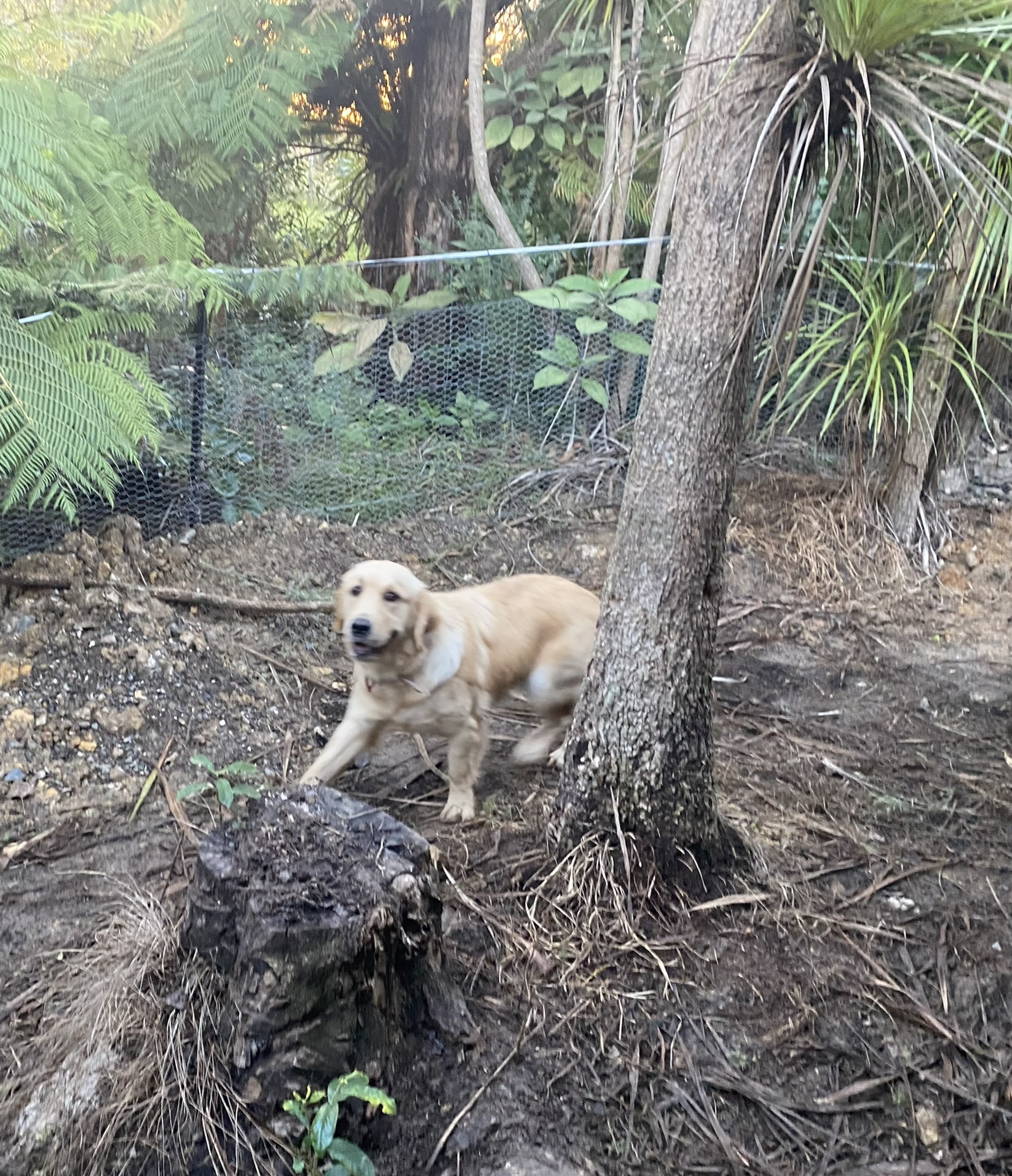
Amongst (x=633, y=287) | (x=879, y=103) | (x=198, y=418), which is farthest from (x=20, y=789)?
(x=633, y=287)

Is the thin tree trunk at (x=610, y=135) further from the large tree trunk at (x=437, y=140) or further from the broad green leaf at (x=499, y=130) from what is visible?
the large tree trunk at (x=437, y=140)

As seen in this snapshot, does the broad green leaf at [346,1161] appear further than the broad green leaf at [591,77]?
No

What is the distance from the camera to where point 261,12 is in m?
5.96

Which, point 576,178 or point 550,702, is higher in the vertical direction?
point 576,178

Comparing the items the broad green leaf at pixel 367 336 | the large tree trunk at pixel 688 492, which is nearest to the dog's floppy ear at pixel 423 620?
the large tree trunk at pixel 688 492

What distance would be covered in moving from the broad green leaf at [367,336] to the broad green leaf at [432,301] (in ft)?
1.53

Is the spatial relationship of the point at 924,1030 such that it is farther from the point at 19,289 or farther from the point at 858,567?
the point at 19,289

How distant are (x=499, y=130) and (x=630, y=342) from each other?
78.9 inches

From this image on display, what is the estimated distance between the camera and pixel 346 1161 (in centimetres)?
192

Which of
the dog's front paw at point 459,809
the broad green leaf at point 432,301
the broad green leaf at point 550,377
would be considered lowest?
the dog's front paw at point 459,809

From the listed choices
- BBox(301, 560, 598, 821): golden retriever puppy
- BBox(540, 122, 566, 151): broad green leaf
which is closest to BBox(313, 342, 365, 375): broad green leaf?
BBox(540, 122, 566, 151): broad green leaf

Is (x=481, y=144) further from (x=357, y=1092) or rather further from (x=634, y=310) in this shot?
(x=357, y=1092)

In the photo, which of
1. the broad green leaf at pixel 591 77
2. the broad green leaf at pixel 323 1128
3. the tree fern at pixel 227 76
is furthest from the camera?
the broad green leaf at pixel 591 77

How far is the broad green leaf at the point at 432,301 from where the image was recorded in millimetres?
6328
